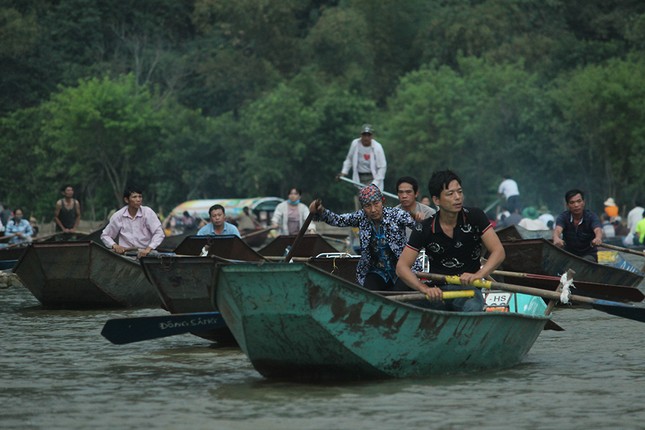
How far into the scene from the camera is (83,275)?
16.2 m

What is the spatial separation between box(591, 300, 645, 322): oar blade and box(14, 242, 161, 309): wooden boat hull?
728 cm

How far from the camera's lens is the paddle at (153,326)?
10250mm

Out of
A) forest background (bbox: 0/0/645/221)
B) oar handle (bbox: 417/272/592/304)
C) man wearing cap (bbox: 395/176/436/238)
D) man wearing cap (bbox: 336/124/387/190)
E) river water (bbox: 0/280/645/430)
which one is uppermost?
forest background (bbox: 0/0/645/221)

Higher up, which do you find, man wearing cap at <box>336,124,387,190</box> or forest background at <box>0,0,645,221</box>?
forest background at <box>0,0,645,221</box>

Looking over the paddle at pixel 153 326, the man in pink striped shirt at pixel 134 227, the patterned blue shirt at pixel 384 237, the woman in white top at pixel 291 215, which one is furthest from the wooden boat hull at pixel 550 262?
the woman in white top at pixel 291 215

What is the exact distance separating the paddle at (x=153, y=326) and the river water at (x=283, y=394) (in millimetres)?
304

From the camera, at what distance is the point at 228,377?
10.0m

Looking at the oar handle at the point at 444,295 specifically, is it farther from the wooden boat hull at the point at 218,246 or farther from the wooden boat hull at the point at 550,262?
the wooden boat hull at the point at 550,262

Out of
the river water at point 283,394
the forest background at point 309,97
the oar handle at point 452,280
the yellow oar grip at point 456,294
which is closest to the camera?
the river water at point 283,394

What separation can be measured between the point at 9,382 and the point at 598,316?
764cm

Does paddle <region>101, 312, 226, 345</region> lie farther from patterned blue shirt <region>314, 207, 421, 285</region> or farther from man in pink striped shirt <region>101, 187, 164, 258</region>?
man in pink striped shirt <region>101, 187, 164, 258</region>

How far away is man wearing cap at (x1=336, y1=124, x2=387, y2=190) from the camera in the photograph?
2092 cm

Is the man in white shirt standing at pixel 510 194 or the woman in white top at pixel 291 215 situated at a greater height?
the man in white shirt standing at pixel 510 194

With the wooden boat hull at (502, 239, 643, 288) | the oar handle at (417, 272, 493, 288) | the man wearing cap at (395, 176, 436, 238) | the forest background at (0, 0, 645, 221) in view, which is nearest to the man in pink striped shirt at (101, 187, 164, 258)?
the man wearing cap at (395, 176, 436, 238)
